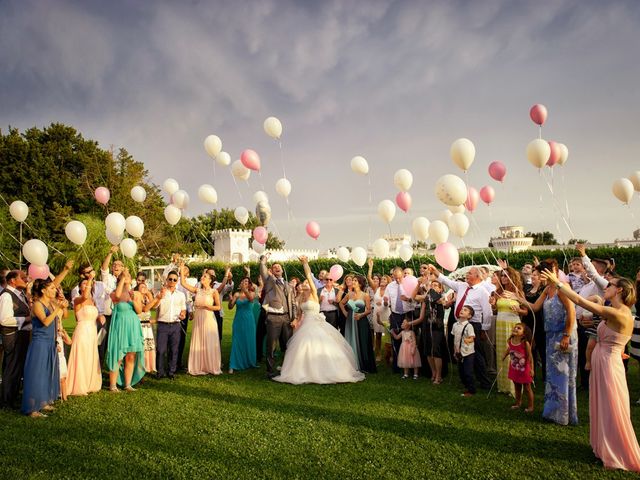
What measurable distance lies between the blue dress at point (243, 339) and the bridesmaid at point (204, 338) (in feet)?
A: 1.83

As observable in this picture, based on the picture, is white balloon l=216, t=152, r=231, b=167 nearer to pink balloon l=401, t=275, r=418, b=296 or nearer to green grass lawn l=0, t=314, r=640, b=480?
pink balloon l=401, t=275, r=418, b=296

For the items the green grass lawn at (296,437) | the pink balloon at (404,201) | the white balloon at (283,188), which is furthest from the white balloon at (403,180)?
the green grass lawn at (296,437)

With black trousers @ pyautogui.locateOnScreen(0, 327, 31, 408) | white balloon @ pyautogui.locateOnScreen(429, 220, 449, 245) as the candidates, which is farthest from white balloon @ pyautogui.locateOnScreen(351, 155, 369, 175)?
black trousers @ pyautogui.locateOnScreen(0, 327, 31, 408)

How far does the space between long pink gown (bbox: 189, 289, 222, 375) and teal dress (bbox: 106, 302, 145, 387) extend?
1258 millimetres

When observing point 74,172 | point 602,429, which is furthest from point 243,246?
point 602,429

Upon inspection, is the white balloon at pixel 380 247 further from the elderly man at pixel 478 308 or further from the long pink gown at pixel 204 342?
the long pink gown at pixel 204 342

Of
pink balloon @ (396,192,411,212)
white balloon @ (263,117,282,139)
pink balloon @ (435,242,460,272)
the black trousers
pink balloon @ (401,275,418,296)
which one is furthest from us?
pink balloon @ (396,192,411,212)

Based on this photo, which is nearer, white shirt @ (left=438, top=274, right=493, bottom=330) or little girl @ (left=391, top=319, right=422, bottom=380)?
white shirt @ (left=438, top=274, right=493, bottom=330)

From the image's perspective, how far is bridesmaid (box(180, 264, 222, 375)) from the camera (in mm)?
8594

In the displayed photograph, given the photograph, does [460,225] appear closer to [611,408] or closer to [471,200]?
[471,200]

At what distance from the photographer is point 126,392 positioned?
7180 millimetres

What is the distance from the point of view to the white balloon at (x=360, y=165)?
1056cm

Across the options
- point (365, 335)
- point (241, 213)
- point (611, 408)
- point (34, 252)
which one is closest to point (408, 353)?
point (365, 335)

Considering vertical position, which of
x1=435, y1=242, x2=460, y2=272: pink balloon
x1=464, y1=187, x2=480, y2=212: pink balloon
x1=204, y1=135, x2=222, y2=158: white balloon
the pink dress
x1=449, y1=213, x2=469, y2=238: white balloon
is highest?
x1=204, y1=135, x2=222, y2=158: white balloon
